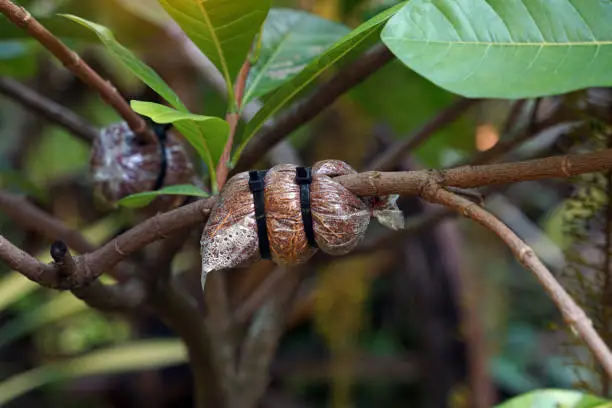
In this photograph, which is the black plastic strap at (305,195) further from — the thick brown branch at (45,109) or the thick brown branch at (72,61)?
the thick brown branch at (45,109)

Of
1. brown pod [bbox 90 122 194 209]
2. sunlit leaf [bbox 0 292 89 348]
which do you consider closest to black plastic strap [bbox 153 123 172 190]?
brown pod [bbox 90 122 194 209]

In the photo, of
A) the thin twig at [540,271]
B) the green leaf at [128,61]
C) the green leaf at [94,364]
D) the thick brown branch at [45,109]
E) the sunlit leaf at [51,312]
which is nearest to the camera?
the thin twig at [540,271]

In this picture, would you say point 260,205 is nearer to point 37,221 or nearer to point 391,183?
point 391,183

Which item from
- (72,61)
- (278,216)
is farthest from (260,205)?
(72,61)

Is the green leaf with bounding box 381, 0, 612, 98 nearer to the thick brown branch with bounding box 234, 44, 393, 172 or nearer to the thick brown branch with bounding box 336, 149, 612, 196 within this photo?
the thick brown branch with bounding box 336, 149, 612, 196

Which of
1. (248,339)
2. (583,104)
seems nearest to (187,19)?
(583,104)

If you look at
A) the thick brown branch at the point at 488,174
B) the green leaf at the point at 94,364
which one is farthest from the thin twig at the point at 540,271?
the green leaf at the point at 94,364

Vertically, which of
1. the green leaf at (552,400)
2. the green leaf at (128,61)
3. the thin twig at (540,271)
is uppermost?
the green leaf at (128,61)
